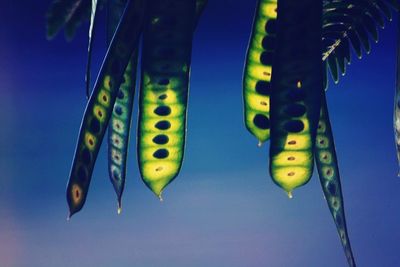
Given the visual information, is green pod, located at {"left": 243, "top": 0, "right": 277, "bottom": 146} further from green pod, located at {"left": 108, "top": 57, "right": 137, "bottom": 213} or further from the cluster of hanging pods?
green pod, located at {"left": 108, "top": 57, "right": 137, "bottom": 213}

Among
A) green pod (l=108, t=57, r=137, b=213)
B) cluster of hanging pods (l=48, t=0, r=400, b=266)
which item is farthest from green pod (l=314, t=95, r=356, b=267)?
green pod (l=108, t=57, r=137, b=213)

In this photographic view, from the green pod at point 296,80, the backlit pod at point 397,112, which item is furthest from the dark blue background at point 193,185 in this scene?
the green pod at point 296,80

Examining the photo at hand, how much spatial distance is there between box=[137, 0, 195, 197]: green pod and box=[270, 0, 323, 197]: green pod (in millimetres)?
216

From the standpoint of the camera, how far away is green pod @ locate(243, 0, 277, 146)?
131cm

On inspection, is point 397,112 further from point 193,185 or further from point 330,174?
point 193,185

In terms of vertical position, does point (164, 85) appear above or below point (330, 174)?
above

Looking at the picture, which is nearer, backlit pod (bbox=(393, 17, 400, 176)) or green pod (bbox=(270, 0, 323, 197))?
green pod (bbox=(270, 0, 323, 197))

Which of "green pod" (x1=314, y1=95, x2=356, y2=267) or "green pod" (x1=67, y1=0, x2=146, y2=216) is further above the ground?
"green pod" (x1=67, y1=0, x2=146, y2=216)

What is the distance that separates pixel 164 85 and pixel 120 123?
5.6 inches

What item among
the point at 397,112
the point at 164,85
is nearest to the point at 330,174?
the point at 397,112

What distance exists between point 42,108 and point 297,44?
64 centimetres

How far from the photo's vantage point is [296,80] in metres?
1.24

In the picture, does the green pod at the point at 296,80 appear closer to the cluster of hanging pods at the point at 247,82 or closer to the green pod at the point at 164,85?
the cluster of hanging pods at the point at 247,82

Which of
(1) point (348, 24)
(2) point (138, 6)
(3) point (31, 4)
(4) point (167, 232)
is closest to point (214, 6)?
(2) point (138, 6)
